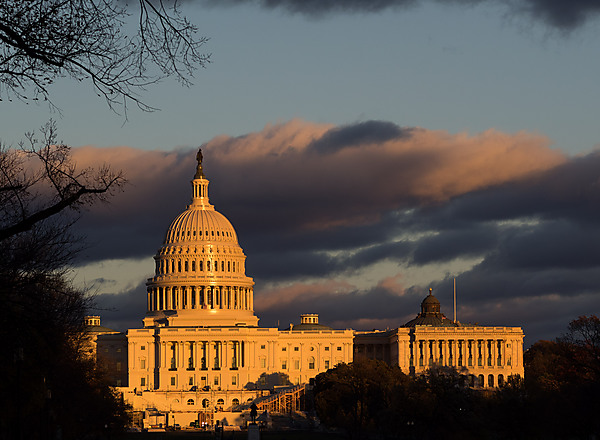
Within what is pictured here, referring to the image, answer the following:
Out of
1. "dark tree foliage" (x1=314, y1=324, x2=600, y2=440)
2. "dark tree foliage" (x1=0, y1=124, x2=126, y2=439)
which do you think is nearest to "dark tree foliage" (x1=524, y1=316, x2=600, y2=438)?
"dark tree foliage" (x1=314, y1=324, x2=600, y2=440)

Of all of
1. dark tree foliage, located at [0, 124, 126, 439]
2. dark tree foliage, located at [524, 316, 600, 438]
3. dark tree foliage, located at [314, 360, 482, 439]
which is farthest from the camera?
dark tree foliage, located at [314, 360, 482, 439]

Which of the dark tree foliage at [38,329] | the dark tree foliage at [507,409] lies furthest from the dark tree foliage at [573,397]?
the dark tree foliage at [38,329]

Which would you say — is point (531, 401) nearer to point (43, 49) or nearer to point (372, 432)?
point (372, 432)

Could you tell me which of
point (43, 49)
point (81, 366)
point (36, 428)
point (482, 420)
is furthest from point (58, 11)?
point (482, 420)

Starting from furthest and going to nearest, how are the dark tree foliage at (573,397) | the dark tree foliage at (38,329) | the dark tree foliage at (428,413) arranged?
1. the dark tree foliage at (428,413)
2. the dark tree foliage at (573,397)
3. the dark tree foliage at (38,329)

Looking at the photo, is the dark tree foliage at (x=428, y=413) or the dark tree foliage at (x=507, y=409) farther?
the dark tree foliage at (x=428, y=413)

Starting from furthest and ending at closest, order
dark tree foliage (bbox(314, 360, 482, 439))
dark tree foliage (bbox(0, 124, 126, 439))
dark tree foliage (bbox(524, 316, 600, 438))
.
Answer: dark tree foliage (bbox(314, 360, 482, 439)) < dark tree foliage (bbox(524, 316, 600, 438)) < dark tree foliage (bbox(0, 124, 126, 439))

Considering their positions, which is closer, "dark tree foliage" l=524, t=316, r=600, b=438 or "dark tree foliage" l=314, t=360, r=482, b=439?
"dark tree foliage" l=524, t=316, r=600, b=438

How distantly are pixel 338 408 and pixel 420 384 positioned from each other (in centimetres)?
4568

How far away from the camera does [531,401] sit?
5054 inches

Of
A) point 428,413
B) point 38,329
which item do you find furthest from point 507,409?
point 38,329

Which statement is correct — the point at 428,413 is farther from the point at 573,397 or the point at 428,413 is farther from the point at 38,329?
the point at 38,329

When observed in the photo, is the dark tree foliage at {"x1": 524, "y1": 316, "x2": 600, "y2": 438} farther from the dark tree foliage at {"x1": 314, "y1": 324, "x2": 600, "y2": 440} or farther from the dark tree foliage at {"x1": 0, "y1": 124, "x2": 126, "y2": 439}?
the dark tree foliage at {"x1": 0, "y1": 124, "x2": 126, "y2": 439}

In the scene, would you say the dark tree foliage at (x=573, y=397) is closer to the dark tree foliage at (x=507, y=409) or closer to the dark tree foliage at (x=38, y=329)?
the dark tree foliage at (x=507, y=409)
